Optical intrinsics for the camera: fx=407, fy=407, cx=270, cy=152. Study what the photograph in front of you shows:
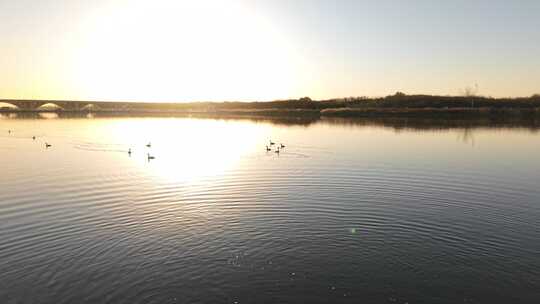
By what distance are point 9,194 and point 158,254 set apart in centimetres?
1394

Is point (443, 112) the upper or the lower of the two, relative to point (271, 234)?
upper

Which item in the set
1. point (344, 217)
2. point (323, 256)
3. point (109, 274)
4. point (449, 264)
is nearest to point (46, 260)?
point (109, 274)

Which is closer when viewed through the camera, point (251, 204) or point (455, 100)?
point (251, 204)

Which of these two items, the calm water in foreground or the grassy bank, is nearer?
the calm water in foreground

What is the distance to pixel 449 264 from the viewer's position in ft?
41.9

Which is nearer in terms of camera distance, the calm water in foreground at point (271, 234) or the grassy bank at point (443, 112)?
the calm water in foreground at point (271, 234)

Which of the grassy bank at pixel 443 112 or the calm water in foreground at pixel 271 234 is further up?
the grassy bank at pixel 443 112

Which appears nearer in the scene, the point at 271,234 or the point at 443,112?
the point at 271,234

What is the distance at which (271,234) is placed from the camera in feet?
50.7

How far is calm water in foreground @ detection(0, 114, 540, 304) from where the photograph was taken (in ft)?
36.2

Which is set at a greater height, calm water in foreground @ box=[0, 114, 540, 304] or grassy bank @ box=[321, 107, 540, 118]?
grassy bank @ box=[321, 107, 540, 118]

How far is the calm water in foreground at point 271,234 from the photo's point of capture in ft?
36.2

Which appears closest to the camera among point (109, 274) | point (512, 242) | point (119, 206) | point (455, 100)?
point (109, 274)

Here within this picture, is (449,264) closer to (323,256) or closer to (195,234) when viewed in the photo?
(323,256)
